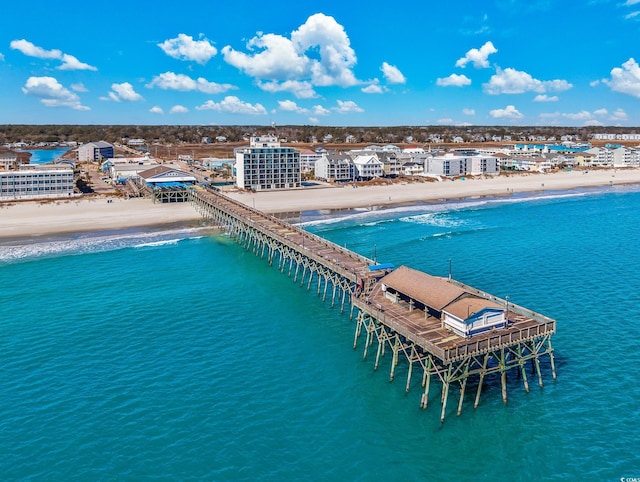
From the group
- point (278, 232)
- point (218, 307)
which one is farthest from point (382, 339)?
point (278, 232)

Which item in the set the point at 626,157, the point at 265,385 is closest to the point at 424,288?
the point at 265,385

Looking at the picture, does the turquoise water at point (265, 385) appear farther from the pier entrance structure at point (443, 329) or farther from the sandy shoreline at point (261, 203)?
the sandy shoreline at point (261, 203)

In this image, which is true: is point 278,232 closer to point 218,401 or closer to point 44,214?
point 218,401

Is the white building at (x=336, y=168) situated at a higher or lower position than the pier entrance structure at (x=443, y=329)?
higher

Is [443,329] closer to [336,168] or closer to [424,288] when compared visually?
[424,288]

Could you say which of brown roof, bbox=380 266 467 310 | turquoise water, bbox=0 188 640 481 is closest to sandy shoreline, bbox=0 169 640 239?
turquoise water, bbox=0 188 640 481

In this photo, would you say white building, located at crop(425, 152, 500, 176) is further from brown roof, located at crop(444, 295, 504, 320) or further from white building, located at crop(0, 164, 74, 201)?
brown roof, located at crop(444, 295, 504, 320)

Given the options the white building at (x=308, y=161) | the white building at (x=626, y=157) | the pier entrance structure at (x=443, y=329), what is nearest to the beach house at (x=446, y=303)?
the pier entrance structure at (x=443, y=329)
